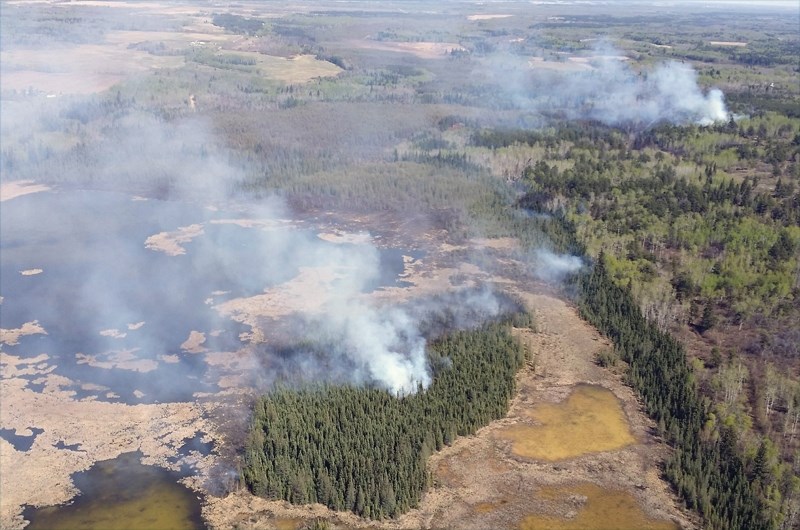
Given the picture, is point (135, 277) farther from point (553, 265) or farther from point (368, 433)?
point (553, 265)

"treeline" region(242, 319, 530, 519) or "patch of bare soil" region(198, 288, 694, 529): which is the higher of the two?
"treeline" region(242, 319, 530, 519)

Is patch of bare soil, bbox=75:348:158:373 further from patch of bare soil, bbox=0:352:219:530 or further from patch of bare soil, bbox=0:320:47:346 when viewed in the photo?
patch of bare soil, bbox=0:320:47:346

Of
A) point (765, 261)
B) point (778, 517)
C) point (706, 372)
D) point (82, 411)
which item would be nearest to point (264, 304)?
point (82, 411)

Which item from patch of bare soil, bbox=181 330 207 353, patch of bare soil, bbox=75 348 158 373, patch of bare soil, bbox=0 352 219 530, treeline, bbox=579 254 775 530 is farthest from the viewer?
patch of bare soil, bbox=181 330 207 353

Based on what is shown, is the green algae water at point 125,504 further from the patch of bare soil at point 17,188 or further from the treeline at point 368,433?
the patch of bare soil at point 17,188

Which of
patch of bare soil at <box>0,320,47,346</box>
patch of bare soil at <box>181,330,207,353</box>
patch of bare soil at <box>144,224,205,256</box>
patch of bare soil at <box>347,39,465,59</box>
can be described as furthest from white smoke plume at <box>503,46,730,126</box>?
patch of bare soil at <box>0,320,47,346</box>

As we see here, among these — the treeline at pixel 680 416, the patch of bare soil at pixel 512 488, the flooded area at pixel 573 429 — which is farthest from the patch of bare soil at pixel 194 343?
the treeline at pixel 680 416
